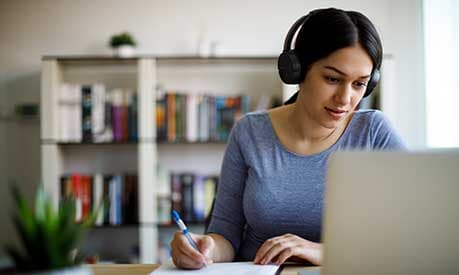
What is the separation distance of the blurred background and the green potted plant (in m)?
2.87

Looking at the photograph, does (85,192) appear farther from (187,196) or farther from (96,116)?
(187,196)

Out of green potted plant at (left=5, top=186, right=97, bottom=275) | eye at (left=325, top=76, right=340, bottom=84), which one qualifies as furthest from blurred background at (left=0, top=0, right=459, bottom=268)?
green potted plant at (left=5, top=186, right=97, bottom=275)

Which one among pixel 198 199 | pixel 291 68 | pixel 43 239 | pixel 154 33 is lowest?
pixel 198 199

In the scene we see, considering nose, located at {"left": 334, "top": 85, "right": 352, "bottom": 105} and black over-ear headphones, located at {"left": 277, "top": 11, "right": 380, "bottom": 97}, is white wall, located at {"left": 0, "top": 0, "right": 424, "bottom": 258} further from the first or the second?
nose, located at {"left": 334, "top": 85, "right": 352, "bottom": 105}

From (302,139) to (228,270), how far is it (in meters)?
0.52

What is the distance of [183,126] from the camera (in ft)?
11.3

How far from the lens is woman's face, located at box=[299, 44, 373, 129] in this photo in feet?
4.56

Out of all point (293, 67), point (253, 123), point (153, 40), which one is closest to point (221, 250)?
point (253, 123)

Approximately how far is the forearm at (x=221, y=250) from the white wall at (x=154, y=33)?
2.22 meters

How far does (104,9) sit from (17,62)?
2.02ft

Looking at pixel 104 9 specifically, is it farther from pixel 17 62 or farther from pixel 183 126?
pixel 183 126

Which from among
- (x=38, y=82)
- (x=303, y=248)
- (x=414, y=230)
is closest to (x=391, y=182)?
(x=414, y=230)

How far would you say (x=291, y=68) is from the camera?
1.49 meters

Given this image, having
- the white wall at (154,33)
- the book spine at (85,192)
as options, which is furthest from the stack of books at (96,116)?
the white wall at (154,33)
